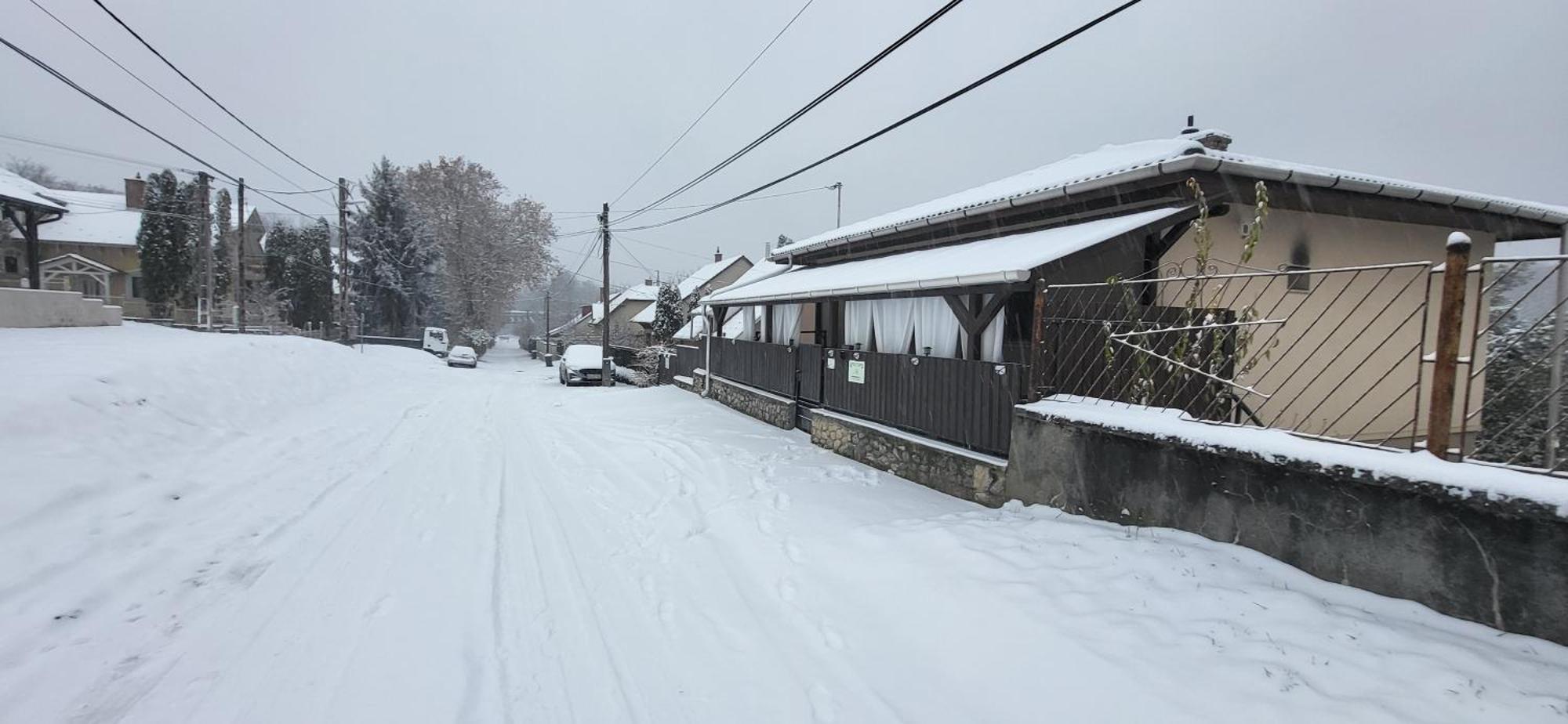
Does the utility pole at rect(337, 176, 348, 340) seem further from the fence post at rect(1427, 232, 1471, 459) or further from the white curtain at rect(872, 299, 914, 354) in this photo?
the fence post at rect(1427, 232, 1471, 459)

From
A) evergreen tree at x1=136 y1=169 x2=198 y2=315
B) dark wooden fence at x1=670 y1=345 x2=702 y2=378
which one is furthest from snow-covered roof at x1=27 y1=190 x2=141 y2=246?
dark wooden fence at x1=670 y1=345 x2=702 y2=378

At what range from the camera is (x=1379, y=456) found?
3.10 m

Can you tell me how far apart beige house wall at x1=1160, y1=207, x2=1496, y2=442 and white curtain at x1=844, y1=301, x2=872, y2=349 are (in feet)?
13.2

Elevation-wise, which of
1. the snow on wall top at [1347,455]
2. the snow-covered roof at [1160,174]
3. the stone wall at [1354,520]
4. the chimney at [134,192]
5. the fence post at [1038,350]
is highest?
the chimney at [134,192]

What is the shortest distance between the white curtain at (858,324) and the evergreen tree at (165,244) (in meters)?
32.7

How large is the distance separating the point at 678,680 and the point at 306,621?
7.71 ft

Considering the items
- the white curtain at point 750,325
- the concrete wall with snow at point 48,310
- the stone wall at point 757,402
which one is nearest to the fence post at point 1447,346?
the stone wall at point 757,402

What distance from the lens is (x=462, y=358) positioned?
32.1m

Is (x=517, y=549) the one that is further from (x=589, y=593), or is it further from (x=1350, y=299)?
(x=1350, y=299)

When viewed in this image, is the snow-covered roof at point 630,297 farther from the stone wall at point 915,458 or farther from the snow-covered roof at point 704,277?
the stone wall at point 915,458

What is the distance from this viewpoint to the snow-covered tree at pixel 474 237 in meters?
37.2

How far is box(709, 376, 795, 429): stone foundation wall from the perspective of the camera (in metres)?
11.0

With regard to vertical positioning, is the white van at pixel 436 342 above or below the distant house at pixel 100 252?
below

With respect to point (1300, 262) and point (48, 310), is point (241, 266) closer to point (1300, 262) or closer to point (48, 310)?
point (48, 310)
